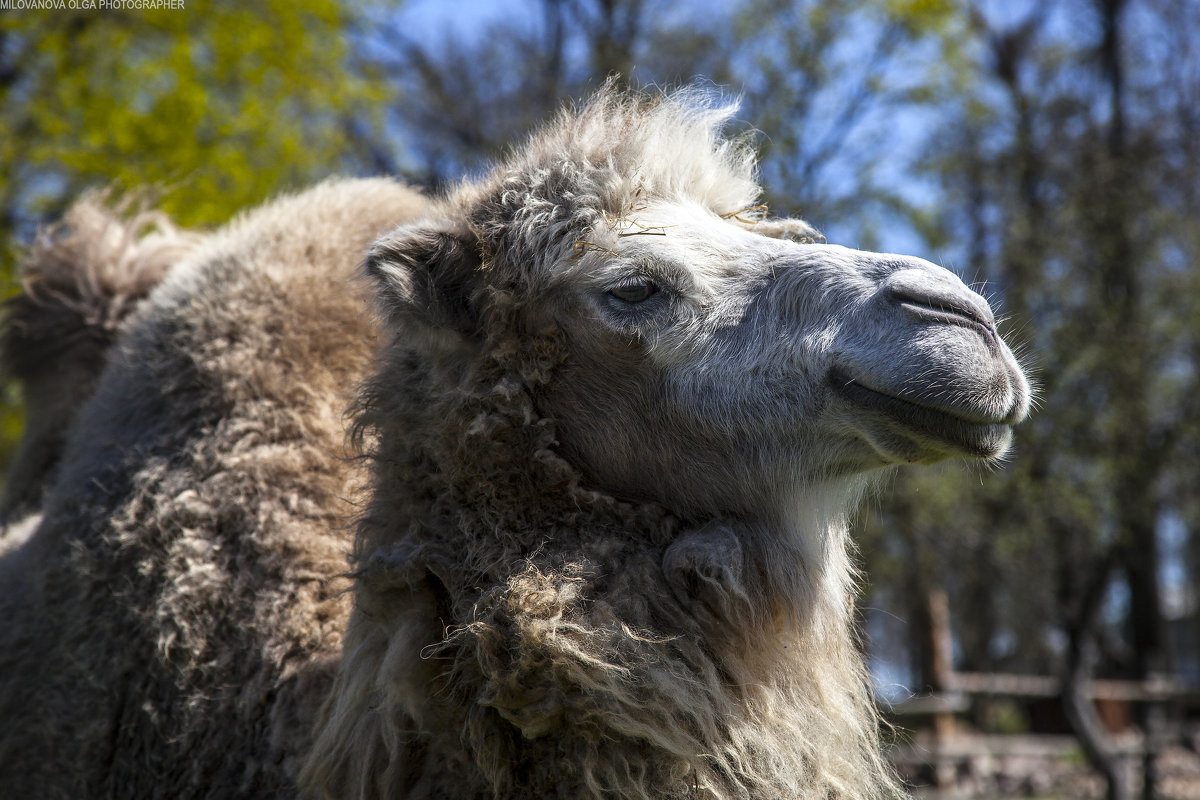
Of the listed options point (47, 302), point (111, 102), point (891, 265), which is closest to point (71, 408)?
point (47, 302)

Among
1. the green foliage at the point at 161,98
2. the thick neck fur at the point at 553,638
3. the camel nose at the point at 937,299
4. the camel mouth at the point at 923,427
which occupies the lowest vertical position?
the thick neck fur at the point at 553,638

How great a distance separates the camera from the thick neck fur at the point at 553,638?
2.21m

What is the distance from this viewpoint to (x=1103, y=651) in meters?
22.3

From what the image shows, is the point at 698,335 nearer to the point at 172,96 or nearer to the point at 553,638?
the point at 553,638

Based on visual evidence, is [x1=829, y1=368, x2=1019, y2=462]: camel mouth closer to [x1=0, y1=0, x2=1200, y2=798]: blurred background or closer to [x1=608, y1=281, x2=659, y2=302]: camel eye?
[x1=608, y1=281, x2=659, y2=302]: camel eye

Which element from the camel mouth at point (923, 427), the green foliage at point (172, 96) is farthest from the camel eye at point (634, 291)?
the green foliage at point (172, 96)

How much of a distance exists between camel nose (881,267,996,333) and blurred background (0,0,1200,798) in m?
4.39

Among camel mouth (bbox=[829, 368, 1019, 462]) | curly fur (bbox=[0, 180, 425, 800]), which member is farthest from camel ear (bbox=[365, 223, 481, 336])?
camel mouth (bbox=[829, 368, 1019, 462])

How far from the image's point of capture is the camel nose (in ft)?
7.47

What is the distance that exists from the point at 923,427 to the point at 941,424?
Result: 0.04 metres

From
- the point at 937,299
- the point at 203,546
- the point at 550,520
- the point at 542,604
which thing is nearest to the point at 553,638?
the point at 542,604

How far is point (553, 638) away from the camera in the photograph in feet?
7.16

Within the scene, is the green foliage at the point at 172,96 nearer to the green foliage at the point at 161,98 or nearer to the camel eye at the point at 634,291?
the green foliage at the point at 161,98

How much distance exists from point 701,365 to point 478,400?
54 centimetres
